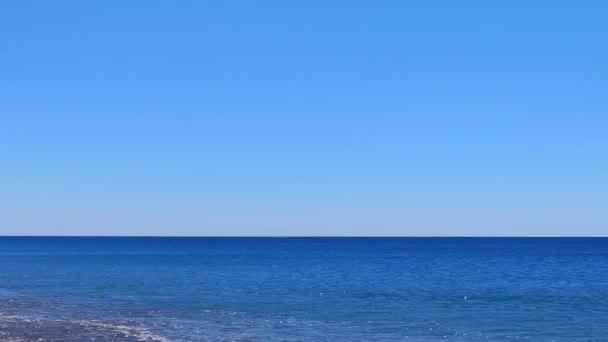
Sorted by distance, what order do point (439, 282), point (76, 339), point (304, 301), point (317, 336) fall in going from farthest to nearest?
point (439, 282) < point (304, 301) < point (317, 336) < point (76, 339)

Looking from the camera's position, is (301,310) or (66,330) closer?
(66,330)

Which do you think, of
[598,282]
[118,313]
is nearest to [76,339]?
[118,313]

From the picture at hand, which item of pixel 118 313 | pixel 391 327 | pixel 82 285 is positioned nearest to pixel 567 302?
pixel 391 327

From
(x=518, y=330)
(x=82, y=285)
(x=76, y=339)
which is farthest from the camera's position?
(x=82, y=285)

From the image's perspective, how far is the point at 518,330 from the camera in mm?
34156

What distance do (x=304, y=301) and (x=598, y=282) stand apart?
31656 mm

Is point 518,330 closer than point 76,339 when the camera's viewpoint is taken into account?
No

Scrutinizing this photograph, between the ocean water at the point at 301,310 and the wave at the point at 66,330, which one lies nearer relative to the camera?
the wave at the point at 66,330

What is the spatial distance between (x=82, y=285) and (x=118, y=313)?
69.5 ft

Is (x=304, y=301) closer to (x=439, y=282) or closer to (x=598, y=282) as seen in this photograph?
(x=439, y=282)

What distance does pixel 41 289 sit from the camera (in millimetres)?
55000

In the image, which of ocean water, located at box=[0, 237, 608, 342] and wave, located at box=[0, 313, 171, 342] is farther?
ocean water, located at box=[0, 237, 608, 342]

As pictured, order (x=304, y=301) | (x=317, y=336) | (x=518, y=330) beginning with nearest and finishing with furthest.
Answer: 1. (x=317, y=336)
2. (x=518, y=330)
3. (x=304, y=301)

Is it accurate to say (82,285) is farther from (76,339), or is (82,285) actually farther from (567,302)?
(567,302)
